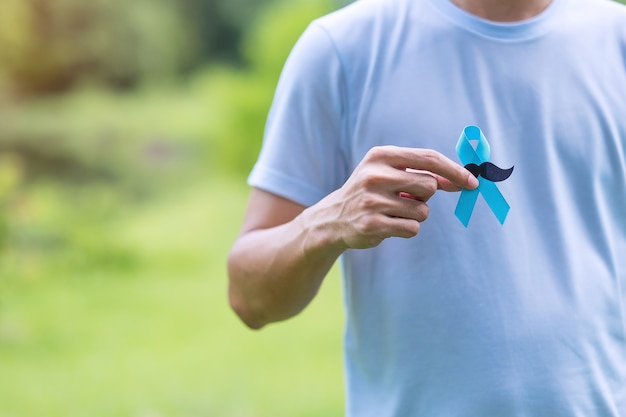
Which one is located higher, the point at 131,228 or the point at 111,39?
the point at 111,39

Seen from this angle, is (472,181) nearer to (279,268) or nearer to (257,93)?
(279,268)

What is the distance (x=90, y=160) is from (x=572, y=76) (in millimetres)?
9364

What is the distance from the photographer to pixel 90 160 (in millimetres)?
10305

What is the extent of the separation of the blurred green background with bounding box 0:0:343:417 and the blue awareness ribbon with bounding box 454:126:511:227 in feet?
8.75

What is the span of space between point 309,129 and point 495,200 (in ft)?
0.88

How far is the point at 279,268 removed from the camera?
1298 mm

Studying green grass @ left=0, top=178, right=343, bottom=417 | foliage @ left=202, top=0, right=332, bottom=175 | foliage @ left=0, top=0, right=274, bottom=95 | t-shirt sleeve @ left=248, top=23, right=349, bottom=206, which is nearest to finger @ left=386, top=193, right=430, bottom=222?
t-shirt sleeve @ left=248, top=23, right=349, bottom=206

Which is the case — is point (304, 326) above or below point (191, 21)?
below

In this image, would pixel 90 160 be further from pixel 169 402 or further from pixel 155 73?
pixel 169 402

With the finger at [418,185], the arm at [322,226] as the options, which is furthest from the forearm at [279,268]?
the finger at [418,185]

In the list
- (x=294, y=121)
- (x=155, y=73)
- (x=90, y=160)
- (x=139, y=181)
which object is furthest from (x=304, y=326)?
(x=155, y=73)

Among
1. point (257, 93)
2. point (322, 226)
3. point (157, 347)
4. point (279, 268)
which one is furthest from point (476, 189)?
point (257, 93)

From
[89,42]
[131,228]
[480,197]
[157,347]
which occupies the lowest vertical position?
[157,347]

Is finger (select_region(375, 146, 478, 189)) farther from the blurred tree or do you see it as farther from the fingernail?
the blurred tree
